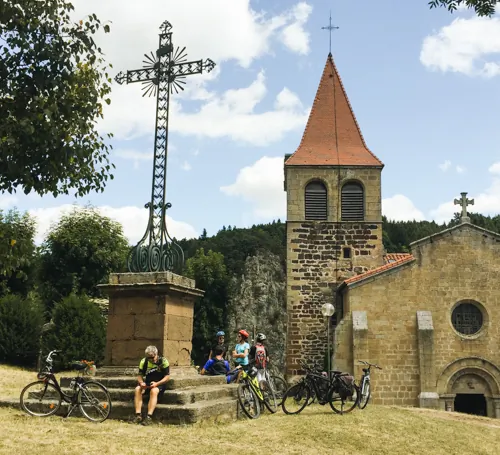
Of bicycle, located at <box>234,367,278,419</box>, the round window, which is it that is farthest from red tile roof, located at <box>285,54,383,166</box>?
bicycle, located at <box>234,367,278,419</box>

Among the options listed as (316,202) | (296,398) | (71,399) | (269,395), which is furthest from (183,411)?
(316,202)

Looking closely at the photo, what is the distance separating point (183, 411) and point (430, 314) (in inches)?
601

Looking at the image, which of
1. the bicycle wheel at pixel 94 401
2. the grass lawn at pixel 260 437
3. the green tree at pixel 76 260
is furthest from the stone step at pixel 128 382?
the green tree at pixel 76 260

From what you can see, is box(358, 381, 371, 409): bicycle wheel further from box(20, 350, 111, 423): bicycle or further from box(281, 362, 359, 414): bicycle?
box(20, 350, 111, 423): bicycle

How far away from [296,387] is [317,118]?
18369 mm

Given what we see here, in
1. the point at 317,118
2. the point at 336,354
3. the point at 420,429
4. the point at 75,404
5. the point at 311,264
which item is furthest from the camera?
the point at 317,118

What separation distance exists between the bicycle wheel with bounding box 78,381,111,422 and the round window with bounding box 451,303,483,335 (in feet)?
53.1

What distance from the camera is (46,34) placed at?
8648 mm

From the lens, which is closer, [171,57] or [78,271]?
[171,57]

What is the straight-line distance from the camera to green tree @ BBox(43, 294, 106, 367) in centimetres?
2367

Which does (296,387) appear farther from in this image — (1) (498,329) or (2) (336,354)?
(1) (498,329)

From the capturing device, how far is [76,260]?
3403 centimetres

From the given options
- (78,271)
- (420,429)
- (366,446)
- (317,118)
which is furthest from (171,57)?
(78,271)

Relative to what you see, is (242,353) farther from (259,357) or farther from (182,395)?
(182,395)
